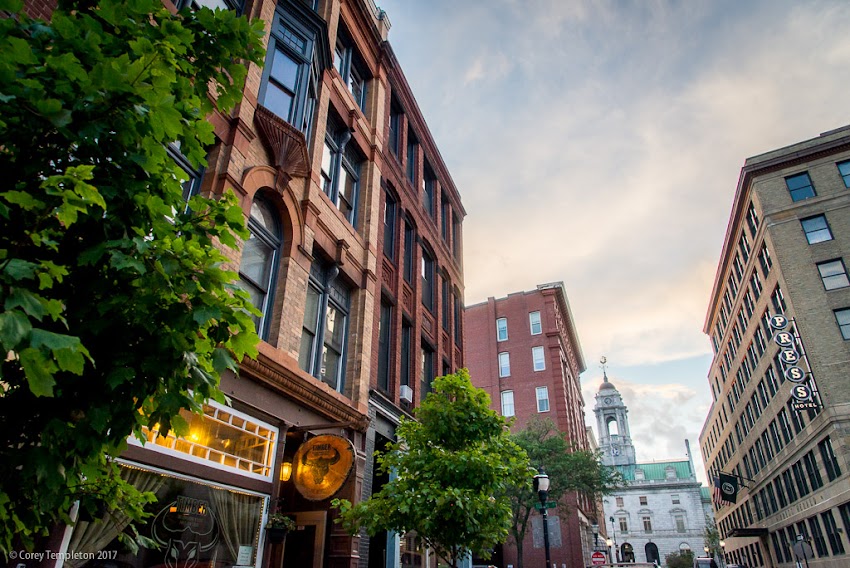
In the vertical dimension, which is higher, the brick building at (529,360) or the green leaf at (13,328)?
the brick building at (529,360)

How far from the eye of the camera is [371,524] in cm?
1082

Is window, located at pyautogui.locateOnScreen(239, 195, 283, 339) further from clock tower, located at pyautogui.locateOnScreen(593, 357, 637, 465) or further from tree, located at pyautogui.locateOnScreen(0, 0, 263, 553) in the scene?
clock tower, located at pyautogui.locateOnScreen(593, 357, 637, 465)

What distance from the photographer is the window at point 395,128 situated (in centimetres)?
2093

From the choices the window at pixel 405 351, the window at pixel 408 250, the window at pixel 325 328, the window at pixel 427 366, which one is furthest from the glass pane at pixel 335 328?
the window at pixel 427 366

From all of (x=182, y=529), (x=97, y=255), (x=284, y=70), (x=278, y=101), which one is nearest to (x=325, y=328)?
(x=278, y=101)

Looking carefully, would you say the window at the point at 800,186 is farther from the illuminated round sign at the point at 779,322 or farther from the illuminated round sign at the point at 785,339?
the illuminated round sign at the point at 785,339

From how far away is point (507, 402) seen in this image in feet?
170

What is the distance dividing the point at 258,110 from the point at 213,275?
28.9 feet

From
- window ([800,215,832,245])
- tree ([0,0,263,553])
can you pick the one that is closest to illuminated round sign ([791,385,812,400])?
window ([800,215,832,245])

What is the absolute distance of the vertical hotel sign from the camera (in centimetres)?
2962

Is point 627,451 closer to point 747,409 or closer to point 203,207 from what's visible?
point 747,409

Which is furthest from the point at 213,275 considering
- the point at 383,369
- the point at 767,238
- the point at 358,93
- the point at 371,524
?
the point at 767,238

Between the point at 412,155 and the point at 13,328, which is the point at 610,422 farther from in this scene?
the point at 13,328

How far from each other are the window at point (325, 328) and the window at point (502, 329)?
40771 millimetres
